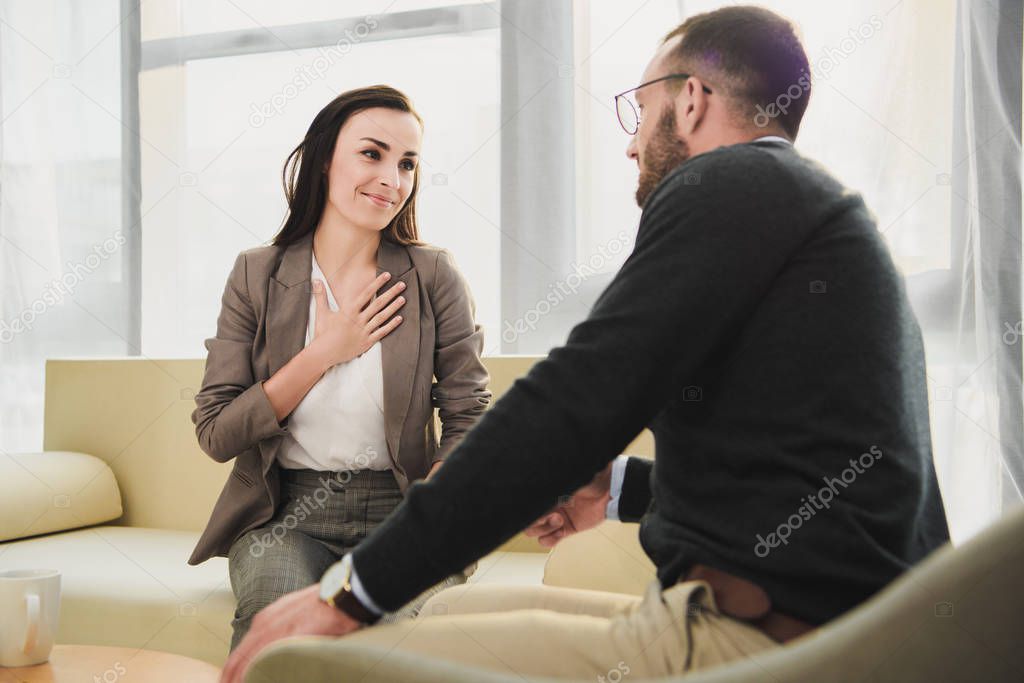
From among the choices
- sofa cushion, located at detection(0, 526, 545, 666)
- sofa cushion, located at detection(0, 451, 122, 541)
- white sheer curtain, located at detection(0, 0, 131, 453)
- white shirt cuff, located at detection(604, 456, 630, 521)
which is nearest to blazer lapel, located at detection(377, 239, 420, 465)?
sofa cushion, located at detection(0, 526, 545, 666)

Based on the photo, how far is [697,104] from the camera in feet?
3.36

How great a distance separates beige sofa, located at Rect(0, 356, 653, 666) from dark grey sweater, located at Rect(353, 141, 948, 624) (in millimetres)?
793

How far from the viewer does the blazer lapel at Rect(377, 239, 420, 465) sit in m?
1.65

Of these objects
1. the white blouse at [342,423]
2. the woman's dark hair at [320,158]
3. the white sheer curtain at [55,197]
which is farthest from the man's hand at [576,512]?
the white sheer curtain at [55,197]

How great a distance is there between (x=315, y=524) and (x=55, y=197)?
211 centimetres

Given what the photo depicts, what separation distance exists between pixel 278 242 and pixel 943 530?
1.33 m

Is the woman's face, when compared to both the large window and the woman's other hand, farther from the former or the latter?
the large window

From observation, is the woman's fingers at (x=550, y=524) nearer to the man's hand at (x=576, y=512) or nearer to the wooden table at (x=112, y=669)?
the man's hand at (x=576, y=512)

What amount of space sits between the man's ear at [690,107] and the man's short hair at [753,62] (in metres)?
0.02

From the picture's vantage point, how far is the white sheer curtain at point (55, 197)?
10.1 feet

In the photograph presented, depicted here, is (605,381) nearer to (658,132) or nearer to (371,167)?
(658,132)

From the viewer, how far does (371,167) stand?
1.73m

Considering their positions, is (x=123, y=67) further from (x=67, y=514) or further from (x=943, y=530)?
(x=943, y=530)

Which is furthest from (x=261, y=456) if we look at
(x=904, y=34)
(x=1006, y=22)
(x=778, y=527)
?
(x=1006, y=22)
